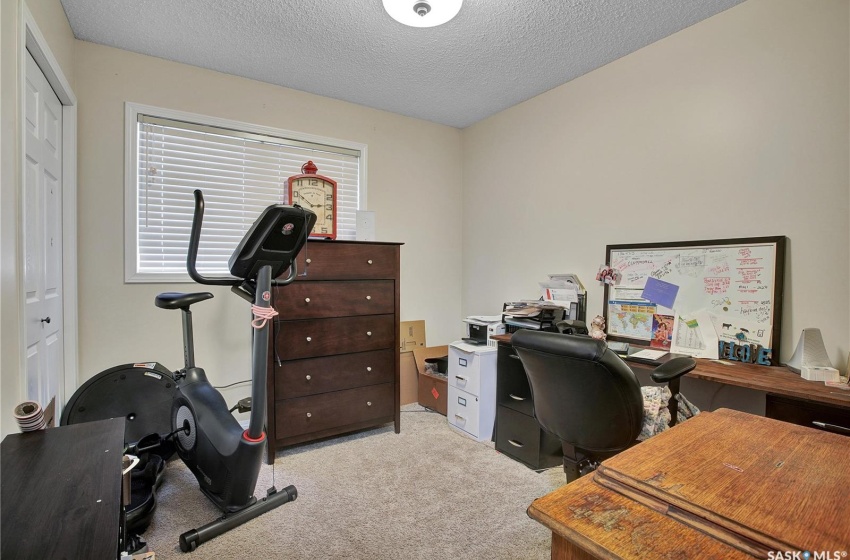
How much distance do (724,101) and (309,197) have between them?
2.56 metres

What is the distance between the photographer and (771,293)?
1.97 metres

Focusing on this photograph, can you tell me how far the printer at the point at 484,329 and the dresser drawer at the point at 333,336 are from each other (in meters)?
0.61

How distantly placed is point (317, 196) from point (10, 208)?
66.0 inches

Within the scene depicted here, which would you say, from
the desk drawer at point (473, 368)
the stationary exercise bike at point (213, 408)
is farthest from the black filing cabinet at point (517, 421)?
the stationary exercise bike at point (213, 408)

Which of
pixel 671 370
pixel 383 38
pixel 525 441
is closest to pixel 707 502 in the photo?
pixel 671 370

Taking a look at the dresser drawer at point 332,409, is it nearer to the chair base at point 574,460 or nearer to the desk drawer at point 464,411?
the desk drawer at point 464,411

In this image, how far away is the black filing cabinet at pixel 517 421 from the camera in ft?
7.72

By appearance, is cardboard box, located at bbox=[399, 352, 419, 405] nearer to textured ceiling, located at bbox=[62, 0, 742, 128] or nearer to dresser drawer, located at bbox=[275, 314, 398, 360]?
dresser drawer, located at bbox=[275, 314, 398, 360]

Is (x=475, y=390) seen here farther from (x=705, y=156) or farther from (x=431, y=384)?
(x=705, y=156)

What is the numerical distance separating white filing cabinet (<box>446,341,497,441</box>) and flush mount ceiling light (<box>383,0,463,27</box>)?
1.96 m

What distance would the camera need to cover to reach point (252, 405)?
1.80 m

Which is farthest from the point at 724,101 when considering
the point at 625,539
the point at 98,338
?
the point at 98,338

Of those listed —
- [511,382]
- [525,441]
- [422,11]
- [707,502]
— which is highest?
[422,11]

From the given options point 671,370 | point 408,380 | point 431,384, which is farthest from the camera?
point 408,380
